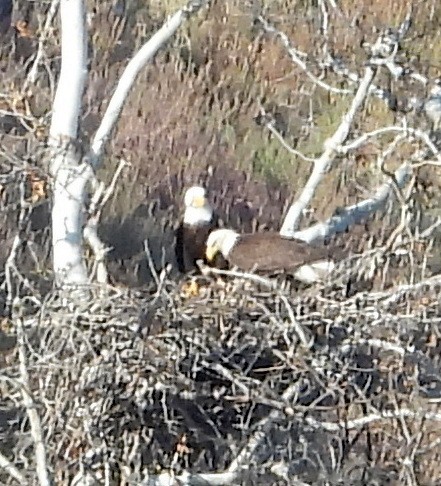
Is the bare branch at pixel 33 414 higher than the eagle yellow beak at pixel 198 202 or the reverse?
the reverse

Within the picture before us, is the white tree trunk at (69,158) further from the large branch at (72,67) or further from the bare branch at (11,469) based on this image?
the bare branch at (11,469)

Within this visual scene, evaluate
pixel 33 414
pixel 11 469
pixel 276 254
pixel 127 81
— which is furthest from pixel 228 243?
pixel 33 414

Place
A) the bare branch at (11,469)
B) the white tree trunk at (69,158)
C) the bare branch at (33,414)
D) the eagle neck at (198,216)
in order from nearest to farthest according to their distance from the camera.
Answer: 1. the bare branch at (33,414)
2. the bare branch at (11,469)
3. the white tree trunk at (69,158)
4. the eagle neck at (198,216)

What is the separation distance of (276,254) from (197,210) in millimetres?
1041

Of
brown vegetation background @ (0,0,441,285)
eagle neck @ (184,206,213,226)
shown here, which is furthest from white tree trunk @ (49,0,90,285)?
brown vegetation background @ (0,0,441,285)

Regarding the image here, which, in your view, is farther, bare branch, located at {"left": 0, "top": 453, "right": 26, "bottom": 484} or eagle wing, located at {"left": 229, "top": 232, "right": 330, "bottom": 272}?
eagle wing, located at {"left": 229, "top": 232, "right": 330, "bottom": 272}

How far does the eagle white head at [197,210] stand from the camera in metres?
7.72

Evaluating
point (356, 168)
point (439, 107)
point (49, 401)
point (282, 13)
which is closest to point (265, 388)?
point (49, 401)

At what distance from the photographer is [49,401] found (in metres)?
5.53

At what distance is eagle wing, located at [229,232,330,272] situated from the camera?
6734 mm

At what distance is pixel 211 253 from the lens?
736 centimetres

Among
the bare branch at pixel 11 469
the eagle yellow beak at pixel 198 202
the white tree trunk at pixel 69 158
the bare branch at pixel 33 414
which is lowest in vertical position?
the bare branch at pixel 11 469

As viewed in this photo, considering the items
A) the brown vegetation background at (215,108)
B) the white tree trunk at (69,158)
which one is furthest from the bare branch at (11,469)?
the brown vegetation background at (215,108)

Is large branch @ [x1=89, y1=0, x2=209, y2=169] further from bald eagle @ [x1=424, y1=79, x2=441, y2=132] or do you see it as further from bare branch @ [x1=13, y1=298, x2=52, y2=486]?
bare branch @ [x1=13, y1=298, x2=52, y2=486]
